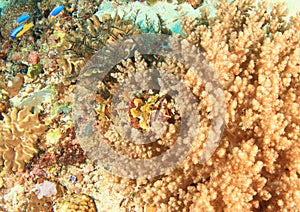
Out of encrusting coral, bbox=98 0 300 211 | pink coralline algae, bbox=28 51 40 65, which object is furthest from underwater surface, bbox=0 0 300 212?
pink coralline algae, bbox=28 51 40 65

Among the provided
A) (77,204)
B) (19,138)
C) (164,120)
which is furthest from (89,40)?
(77,204)

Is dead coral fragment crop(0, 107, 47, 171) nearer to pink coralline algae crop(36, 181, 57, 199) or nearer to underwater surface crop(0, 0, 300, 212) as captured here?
underwater surface crop(0, 0, 300, 212)

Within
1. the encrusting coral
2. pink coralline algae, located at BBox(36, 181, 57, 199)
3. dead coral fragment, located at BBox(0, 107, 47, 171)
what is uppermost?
the encrusting coral

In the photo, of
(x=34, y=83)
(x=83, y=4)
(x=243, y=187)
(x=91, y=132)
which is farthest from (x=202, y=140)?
(x=83, y=4)

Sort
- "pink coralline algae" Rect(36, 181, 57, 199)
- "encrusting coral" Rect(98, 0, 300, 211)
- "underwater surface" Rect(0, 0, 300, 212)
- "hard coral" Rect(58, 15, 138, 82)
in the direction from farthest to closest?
1. "hard coral" Rect(58, 15, 138, 82)
2. "pink coralline algae" Rect(36, 181, 57, 199)
3. "underwater surface" Rect(0, 0, 300, 212)
4. "encrusting coral" Rect(98, 0, 300, 211)

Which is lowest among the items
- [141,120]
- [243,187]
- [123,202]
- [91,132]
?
[123,202]

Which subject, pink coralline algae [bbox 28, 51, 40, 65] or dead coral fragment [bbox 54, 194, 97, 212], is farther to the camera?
pink coralline algae [bbox 28, 51, 40, 65]

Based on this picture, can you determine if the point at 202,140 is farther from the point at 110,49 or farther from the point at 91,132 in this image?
the point at 110,49
